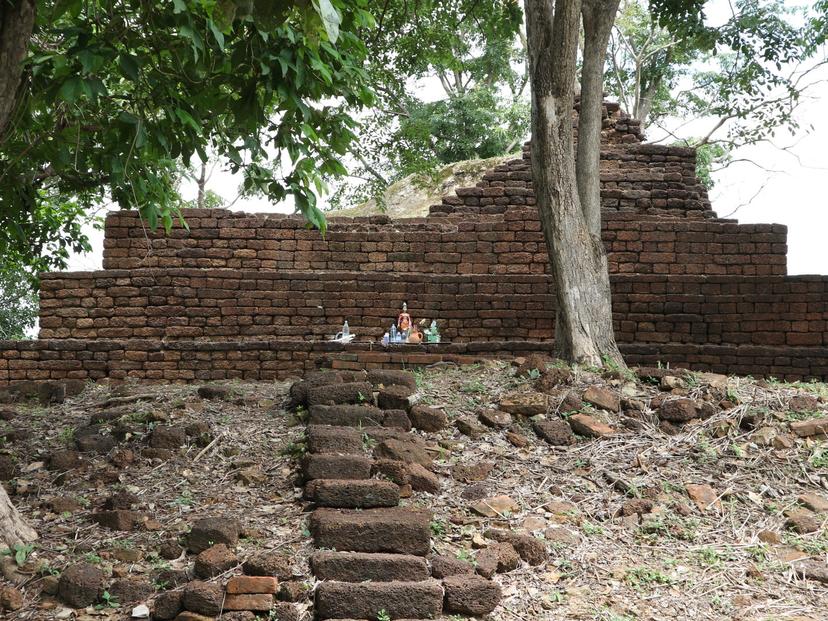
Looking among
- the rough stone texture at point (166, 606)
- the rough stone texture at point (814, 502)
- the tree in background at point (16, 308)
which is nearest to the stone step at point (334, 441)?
the rough stone texture at point (166, 606)

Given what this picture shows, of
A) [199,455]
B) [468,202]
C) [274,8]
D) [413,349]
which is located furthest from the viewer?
[468,202]

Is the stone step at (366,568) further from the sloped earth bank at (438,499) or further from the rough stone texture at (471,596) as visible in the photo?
the rough stone texture at (471,596)

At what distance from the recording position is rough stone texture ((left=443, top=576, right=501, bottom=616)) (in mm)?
4047

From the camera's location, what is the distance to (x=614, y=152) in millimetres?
9930

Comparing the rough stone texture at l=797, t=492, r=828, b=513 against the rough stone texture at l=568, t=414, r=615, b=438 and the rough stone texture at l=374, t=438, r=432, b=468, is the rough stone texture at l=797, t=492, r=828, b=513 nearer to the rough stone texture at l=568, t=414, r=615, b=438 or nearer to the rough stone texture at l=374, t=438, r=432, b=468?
the rough stone texture at l=568, t=414, r=615, b=438

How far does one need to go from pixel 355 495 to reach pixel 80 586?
4.38 feet

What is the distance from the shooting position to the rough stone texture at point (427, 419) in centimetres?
579

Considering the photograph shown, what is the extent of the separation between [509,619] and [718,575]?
118 cm

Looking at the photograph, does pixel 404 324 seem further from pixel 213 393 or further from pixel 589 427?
pixel 589 427

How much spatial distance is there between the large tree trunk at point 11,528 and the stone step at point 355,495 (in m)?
1.41

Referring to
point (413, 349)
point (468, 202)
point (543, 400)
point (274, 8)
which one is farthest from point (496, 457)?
point (468, 202)

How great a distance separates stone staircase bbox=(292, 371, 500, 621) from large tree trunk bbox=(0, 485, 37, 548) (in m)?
1.36

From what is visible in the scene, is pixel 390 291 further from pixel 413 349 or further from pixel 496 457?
pixel 496 457

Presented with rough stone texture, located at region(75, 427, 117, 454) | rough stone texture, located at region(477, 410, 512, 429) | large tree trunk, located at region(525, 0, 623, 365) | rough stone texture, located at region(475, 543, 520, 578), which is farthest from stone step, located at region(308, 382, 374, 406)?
rough stone texture, located at region(475, 543, 520, 578)
